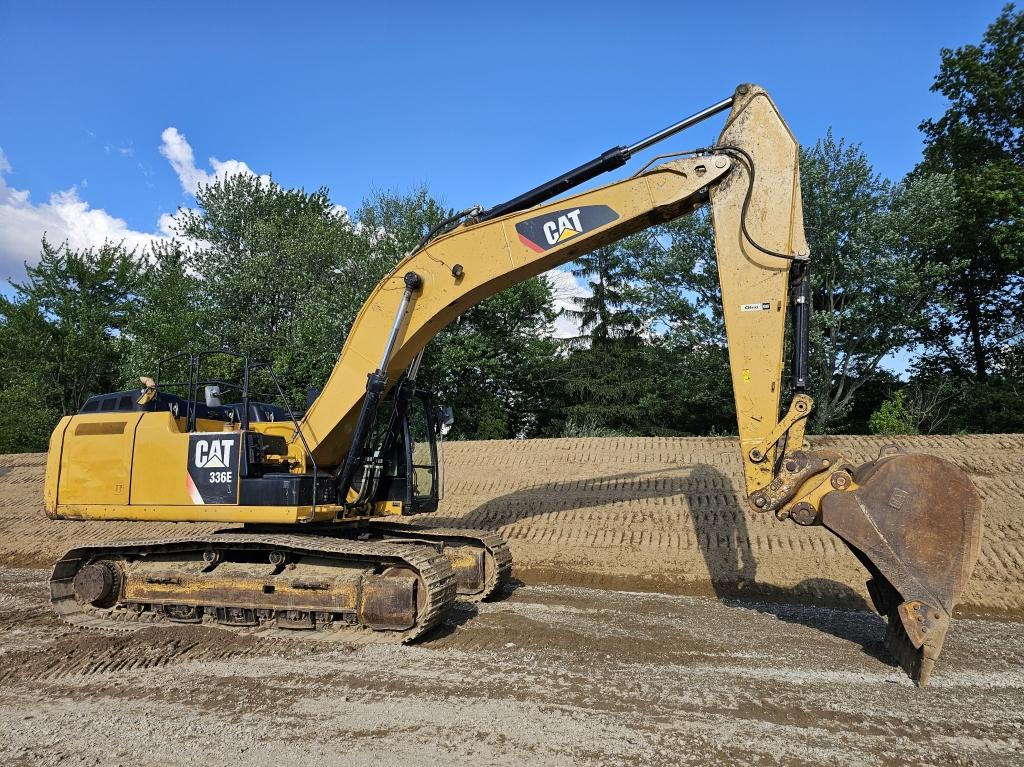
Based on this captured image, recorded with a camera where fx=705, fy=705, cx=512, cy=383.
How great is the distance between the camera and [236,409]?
25.4 ft

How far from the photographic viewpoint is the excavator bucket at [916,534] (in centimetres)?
476

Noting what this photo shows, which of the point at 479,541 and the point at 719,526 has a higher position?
the point at 479,541

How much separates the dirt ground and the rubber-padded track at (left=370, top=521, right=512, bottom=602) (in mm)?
247

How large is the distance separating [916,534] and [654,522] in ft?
19.8

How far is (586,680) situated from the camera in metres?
4.79

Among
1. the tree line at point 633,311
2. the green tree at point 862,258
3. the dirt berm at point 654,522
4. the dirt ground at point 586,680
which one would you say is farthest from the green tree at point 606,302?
the dirt ground at point 586,680

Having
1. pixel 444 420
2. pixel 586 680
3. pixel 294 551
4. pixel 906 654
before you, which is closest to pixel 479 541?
pixel 444 420

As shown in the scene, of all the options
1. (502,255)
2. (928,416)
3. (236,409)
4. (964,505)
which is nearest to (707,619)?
(964,505)

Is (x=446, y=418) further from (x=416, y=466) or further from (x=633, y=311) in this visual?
(x=633, y=311)

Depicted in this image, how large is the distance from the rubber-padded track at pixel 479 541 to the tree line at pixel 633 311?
1359 cm

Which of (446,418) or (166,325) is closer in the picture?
(446,418)

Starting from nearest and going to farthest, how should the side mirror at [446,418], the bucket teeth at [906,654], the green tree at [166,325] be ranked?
the bucket teeth at [906,654] → the side mirror at [446,418] → the green tree at [166,325]

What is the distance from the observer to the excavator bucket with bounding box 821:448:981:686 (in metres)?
4.76

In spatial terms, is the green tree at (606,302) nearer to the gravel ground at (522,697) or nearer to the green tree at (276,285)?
the green tree at (276,285)
